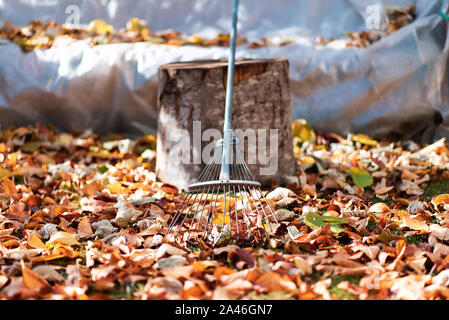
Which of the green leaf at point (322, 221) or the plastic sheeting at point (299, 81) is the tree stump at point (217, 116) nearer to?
the green leaf at point (322, 221)

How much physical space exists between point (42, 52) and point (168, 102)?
1628 mm

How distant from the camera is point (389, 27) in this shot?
3.76 m

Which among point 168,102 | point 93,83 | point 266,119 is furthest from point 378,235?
point 93,83

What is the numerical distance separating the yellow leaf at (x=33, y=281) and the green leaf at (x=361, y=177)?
158cm

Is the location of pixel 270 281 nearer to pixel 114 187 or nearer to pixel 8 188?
pixel 114 187

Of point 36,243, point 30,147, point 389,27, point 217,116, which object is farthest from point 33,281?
point 389,27

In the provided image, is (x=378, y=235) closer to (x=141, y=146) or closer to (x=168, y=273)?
(x=168, y=273)

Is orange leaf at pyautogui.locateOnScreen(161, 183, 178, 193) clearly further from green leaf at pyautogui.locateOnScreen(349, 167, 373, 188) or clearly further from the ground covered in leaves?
green leaf at pyautogui.locateOnScreen(349, 167, 373, 188)

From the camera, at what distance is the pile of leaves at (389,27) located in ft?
12.1

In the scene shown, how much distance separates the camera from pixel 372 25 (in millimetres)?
3889

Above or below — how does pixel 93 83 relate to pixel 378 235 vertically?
above

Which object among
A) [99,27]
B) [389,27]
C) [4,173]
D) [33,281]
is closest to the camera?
[33,281]

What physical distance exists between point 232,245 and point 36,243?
600 millimetres

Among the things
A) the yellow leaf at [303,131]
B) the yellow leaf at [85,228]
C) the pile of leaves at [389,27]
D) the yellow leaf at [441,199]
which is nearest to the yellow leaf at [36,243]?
the yellow leaf at [85,228]
